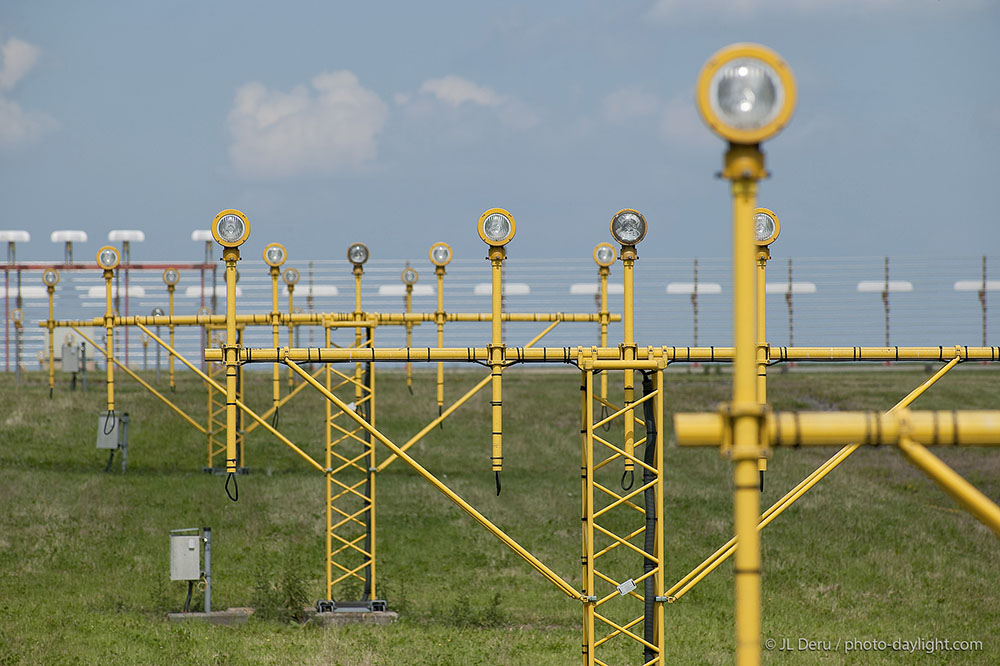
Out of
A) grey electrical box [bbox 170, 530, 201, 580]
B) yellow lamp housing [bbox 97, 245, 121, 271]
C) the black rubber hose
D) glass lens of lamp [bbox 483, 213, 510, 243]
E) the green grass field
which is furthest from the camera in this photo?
yellow lamp housing [bbox 97, 245, 121, 271]

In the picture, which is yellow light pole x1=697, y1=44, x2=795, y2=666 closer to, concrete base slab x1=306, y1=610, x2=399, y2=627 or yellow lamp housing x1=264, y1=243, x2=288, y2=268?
concrete base slab x1=306, y1=610, x2=399, y2=627

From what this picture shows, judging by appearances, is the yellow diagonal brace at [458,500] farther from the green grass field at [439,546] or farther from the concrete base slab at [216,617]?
the concrete base slab at [216,617]

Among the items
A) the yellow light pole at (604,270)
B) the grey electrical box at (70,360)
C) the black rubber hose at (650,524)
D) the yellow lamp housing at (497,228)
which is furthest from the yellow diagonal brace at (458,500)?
the grey electrical box at (70,360)

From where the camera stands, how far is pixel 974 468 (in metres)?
34.9

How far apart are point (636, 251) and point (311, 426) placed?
77.3 feet

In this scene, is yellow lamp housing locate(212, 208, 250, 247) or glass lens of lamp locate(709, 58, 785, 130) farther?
yellow lamp housing locate(212, 208, 250, 247)

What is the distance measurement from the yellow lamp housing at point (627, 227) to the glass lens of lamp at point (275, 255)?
529 inches

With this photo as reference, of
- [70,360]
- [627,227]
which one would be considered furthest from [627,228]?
[70,360]

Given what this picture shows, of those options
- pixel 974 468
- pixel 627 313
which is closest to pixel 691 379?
pixel 974 468

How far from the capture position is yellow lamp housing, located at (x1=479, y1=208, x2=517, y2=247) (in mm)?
15719

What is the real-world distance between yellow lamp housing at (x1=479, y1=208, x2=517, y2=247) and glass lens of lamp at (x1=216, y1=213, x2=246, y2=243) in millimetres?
3008

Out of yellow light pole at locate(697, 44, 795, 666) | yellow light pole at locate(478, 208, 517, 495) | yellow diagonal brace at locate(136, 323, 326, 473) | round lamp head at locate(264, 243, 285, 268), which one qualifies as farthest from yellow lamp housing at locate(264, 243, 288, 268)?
yellow light pole at locate(697, 44, 795, 666)

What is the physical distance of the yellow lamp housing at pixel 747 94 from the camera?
5578mm

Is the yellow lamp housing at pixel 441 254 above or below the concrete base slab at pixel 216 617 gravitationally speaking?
above
